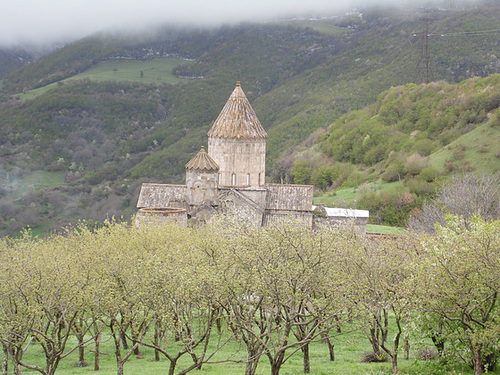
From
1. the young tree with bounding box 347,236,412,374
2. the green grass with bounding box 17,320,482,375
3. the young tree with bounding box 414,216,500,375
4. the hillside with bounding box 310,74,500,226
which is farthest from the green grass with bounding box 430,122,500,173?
the young tree with bounding box 414,216,500,375

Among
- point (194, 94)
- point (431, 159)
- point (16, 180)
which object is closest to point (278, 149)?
point (194, 94)

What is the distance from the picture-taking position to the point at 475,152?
47656mm

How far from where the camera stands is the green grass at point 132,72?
97750 millimetres

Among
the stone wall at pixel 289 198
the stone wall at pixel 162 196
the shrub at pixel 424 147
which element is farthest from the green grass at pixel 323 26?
the stone wall at pixel 162 196

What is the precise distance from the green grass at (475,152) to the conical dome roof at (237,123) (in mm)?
22715

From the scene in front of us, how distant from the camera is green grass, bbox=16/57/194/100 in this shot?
3848 inches

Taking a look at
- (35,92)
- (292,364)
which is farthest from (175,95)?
(292,364)

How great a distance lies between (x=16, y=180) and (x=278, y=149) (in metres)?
36.1

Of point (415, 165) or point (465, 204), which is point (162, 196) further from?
point (415, 165)

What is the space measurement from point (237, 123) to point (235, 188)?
367cm

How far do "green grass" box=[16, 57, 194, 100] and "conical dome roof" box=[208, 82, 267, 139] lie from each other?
234 feet

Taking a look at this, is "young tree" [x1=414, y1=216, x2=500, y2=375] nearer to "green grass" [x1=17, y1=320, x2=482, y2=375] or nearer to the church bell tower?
"green grass" [x1=17, y1=320, x2=482, y2=375]

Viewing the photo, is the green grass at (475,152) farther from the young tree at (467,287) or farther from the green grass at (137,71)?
the green grass at (137,71)

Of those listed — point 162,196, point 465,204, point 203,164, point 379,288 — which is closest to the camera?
point 379,288
